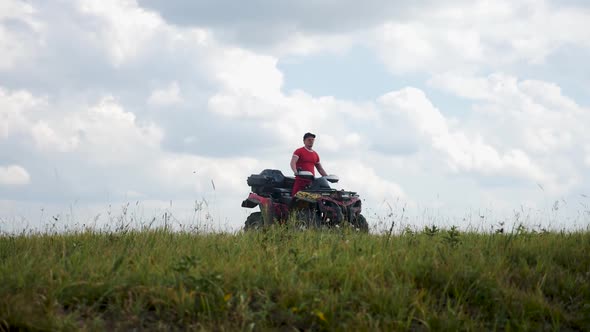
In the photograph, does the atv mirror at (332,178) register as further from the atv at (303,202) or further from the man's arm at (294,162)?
the man's arm at (294,162)

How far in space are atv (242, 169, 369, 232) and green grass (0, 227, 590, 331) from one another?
204 inches

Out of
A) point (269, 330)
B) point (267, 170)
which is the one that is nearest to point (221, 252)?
point (269, 330)

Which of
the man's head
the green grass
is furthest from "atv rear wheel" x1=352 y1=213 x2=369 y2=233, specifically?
the green grass

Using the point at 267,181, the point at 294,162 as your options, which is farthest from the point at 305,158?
the point at 267,181

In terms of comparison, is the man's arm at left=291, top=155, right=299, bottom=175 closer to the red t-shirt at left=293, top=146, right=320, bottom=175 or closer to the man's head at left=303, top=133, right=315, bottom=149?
the red t-shirt at left=293, top=146, right=320, bottom=175

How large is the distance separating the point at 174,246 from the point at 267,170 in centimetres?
697

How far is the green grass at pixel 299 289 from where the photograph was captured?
564cm

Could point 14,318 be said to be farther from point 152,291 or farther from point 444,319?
point 444,319

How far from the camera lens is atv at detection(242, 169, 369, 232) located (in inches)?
531

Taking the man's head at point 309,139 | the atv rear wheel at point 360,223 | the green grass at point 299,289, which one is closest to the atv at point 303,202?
the atv rear wheel at point 360,223

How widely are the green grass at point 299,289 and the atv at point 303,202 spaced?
518 centimetres

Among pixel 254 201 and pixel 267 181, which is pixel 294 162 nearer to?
pixel 267 181

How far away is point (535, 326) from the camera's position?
245 inches

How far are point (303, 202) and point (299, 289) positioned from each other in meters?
7.91
